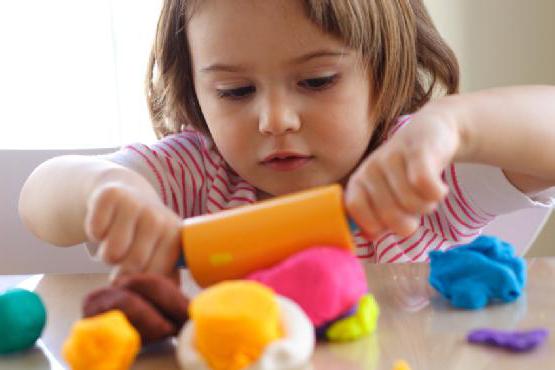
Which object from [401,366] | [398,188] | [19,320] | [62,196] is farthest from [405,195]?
[62,196]

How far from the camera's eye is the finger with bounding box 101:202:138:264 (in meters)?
0.48

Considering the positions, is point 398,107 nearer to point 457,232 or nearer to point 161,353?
point 457,232

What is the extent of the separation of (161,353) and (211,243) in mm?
69

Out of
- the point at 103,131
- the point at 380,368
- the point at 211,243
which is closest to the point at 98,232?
the point at 211,243

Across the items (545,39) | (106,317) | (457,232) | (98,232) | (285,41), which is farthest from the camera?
(545,39)

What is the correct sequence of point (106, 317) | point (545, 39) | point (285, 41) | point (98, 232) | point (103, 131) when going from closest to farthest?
point (106, 317)
point (98, 232)
point (285, 41)
point (545, 39)
point (103, 131)

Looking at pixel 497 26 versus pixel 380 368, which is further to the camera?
pixel 497 26

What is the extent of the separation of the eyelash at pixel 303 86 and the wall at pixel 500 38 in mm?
970

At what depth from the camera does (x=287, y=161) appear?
29.7 inches

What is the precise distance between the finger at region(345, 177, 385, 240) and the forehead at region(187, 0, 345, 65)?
27 cm

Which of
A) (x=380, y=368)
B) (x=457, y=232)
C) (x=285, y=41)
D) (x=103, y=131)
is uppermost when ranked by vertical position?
(x=285, y=41)

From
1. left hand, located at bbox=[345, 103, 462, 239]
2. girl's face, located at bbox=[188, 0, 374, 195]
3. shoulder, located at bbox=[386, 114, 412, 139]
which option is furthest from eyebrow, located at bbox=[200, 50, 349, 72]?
left hand, located at bbox=[345, 103, 462, 239]

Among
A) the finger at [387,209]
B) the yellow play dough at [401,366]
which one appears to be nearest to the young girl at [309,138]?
the finger at [387,209]

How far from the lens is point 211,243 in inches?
17.5
